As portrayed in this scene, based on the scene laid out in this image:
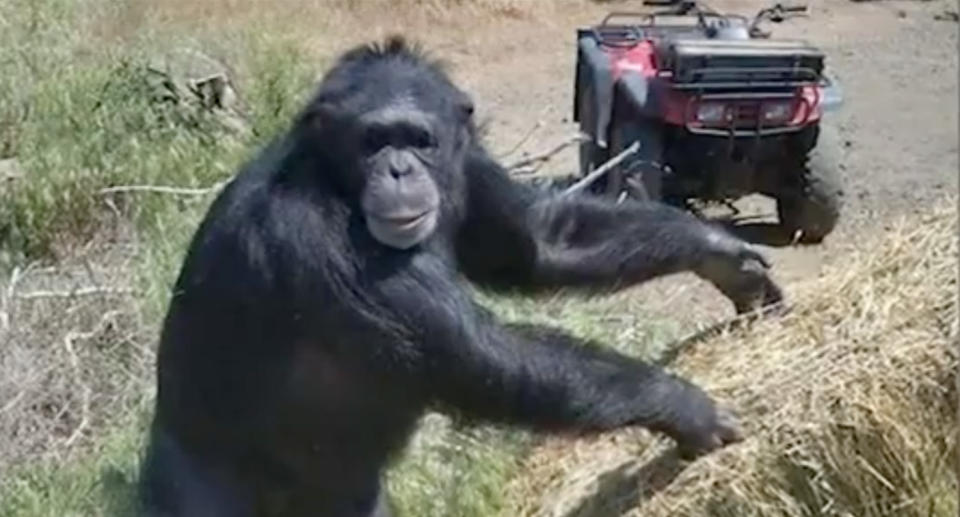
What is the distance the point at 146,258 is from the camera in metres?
5.86

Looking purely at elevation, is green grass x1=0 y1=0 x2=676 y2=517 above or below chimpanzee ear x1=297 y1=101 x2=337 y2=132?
below

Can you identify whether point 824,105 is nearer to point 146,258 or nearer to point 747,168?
point 747,168

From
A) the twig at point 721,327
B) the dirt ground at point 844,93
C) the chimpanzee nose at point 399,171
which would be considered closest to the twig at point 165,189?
the dirt ground at point 844,93

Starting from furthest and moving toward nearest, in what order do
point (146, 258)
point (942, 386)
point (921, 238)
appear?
point (146, 258)
point (921, 238)
point (942, 386)

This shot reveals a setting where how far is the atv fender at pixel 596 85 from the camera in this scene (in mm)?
7574

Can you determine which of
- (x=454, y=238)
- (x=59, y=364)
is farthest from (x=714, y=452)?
(x=59, y=364)

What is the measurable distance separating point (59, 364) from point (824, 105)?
3452 millimetres

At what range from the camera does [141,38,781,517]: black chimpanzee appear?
12.3 feet

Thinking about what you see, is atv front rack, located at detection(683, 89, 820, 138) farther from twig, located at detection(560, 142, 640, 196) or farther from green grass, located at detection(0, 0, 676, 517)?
green grass, located at detection(0, 0, 676, 517)

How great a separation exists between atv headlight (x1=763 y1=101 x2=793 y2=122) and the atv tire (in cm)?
40

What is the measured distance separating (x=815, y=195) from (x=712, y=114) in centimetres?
70

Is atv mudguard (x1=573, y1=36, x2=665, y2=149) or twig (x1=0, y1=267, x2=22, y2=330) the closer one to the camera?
twig (x1=0, y1=267, x2=22, y2=330)

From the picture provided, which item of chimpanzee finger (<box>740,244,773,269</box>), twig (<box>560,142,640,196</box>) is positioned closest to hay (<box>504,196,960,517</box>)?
chimpanzee finger (<box>740,244,773,269</box>)

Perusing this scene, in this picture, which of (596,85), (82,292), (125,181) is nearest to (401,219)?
(82,292)
